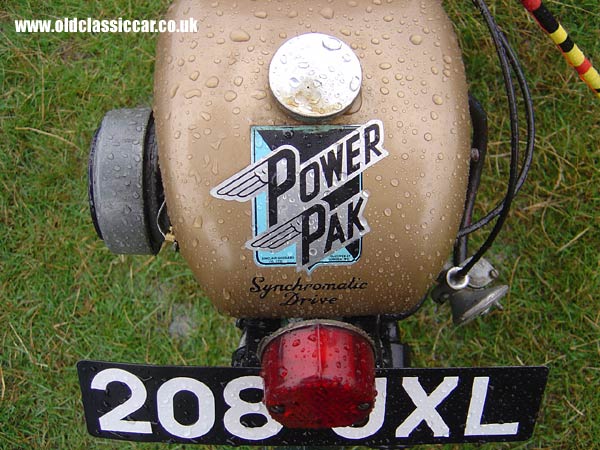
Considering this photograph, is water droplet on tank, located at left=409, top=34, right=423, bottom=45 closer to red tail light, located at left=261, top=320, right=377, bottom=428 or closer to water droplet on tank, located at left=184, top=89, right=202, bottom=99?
water droplet on tank, located at left=184, top=89, right=202, bottom=99

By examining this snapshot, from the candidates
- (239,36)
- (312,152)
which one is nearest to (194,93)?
(239,36)

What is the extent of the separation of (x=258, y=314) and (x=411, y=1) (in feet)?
2.31

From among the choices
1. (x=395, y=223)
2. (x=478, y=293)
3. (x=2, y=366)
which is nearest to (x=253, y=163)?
(x=395, y=223)

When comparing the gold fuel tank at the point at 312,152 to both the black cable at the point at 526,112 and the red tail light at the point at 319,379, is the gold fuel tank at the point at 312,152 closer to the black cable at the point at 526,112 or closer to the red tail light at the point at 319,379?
the red tail light at the point at 319,379

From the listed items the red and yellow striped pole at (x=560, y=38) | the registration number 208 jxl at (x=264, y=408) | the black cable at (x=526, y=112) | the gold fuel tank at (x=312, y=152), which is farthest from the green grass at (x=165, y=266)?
the gold fuel tank at (x=312, y=152)

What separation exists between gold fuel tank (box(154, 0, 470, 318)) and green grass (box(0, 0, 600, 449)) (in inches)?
43.8

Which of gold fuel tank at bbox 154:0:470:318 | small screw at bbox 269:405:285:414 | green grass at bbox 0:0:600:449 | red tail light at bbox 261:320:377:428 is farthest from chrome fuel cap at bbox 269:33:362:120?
green grass at bbox 0:0:600:449

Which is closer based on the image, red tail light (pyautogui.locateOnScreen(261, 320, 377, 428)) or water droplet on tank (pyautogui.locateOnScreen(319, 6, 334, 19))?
red tail light (pyautogui.locateOnScreen(261, 320, 377, 428))

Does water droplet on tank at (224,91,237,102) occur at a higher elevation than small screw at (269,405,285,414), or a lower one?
higher

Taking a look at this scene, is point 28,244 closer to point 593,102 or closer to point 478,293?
point 478,293

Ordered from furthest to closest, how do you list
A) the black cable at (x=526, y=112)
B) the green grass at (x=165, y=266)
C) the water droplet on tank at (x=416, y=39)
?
the green grass at (x=165, y=266), the black cable at (x=526, y=112), the water droplet on tank at (x=416, y=39)

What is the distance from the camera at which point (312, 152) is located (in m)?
1.14

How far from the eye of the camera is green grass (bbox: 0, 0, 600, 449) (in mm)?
2238

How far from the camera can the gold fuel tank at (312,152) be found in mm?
1143
